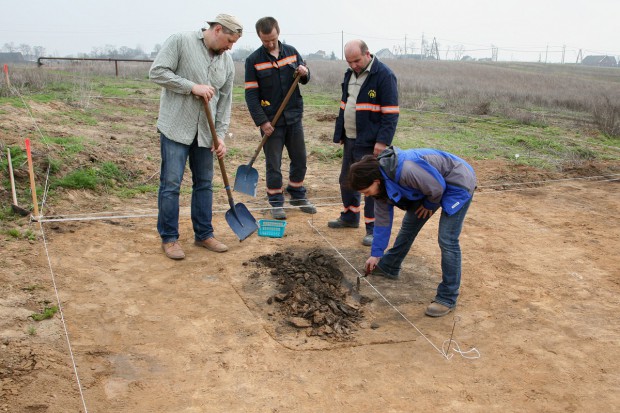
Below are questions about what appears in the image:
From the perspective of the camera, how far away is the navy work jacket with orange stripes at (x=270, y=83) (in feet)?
19.8

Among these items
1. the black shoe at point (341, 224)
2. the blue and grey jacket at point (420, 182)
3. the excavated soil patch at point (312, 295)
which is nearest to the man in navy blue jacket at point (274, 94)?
the black shoe at point (341, 224)

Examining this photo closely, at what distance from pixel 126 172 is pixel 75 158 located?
64 centimetres

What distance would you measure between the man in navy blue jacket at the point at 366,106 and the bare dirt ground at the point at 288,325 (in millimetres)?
1008

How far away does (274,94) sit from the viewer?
6152 millimetres

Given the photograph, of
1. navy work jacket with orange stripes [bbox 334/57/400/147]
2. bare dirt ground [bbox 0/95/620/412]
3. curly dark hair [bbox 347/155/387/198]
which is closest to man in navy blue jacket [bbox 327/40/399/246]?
navy work jacket with orange stripes [bbox 334/57/400/147]

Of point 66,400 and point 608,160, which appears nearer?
point 66,400

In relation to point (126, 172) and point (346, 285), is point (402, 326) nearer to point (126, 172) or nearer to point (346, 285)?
point (346, 285)

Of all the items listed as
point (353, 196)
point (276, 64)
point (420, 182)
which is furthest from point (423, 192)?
point (276, 64)

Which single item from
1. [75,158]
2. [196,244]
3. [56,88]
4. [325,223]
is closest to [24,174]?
[75,158]

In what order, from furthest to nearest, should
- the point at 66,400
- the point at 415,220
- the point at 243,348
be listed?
1. the point at 415,220
2. the point at 243,348
3. the point at 66,400

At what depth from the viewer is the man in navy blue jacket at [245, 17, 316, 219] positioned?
5984 mm

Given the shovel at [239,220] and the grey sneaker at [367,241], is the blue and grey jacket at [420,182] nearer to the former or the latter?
the grey sneaker at [367,241]

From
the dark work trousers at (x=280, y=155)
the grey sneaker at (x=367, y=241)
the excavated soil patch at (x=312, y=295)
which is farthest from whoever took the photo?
the dark work trousers at (x=280, y=155)

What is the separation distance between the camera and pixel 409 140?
11.2 metres
